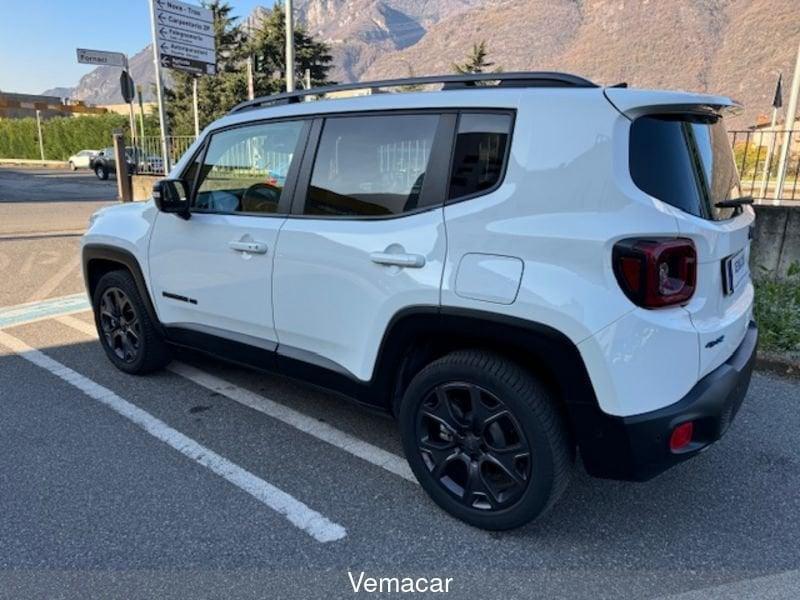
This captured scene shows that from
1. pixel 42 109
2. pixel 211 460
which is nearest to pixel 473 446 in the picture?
pixel 211 460

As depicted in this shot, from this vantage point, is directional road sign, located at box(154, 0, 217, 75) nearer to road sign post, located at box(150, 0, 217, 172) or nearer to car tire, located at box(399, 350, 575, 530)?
road sign post, located at box(150, 0, 217, 172)

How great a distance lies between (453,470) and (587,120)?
155 centimetres

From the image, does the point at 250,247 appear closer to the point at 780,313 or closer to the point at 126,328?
the point at 126,328

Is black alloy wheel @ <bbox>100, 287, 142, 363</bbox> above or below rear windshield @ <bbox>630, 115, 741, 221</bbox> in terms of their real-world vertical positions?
below

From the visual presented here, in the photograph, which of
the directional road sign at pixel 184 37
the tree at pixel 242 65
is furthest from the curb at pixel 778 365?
the tree at pixel 242 65

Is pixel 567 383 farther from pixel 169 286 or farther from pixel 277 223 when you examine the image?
pixel 169 286

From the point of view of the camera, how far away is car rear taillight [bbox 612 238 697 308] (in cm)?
208

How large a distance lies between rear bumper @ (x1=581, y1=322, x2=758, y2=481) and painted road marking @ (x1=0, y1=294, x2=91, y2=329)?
5.42 m

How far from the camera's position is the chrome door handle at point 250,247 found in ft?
10.3

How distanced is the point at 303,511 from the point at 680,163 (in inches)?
84.6

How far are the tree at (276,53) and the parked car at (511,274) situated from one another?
31.0m

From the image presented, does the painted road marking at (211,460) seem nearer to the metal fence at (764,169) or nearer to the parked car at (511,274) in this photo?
the parked car at (511,274)

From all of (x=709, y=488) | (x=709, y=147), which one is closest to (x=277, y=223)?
(x=709, y=147)

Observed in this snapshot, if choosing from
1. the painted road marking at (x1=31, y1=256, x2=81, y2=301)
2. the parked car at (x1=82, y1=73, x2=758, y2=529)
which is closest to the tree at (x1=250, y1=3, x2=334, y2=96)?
the painted road marking at (x1=31, y1=256, x2=81, y2=301)
